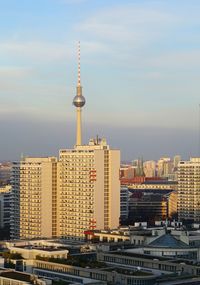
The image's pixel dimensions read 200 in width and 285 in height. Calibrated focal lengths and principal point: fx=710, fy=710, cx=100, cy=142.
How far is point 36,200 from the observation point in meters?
64.7

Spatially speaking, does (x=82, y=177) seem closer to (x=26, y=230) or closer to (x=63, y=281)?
(x=26, y=230)

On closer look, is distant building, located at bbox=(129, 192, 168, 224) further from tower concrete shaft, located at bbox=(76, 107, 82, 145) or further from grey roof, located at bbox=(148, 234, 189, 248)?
grey roof, located at bbox=(148, 234, 189, 248)

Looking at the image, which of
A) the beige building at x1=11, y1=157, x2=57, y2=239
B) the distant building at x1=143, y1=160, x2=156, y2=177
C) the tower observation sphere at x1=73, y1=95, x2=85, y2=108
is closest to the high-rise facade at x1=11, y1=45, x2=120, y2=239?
the beige building at x1=11, y1=157, x2=57, y2=239

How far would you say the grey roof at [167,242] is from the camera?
41562mm

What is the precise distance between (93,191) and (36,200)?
6616mm

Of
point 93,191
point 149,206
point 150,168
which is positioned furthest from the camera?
point 150,168

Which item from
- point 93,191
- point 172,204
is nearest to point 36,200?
point 93,191

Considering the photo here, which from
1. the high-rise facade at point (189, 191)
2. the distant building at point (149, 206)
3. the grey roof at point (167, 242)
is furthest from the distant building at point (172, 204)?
the grey roof at point (167, 242)

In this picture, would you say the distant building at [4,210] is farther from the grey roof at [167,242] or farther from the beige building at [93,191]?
the grey roof at [167,242]

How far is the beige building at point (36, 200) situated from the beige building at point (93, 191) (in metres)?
1.86

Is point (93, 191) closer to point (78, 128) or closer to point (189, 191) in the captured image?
point (78, 128)

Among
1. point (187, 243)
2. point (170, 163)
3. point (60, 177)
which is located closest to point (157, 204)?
point (60, 177)

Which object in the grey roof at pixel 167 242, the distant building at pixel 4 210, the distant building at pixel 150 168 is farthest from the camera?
Answer: the distant building at pixel 150 168

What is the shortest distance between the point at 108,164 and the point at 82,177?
261 centimetres
